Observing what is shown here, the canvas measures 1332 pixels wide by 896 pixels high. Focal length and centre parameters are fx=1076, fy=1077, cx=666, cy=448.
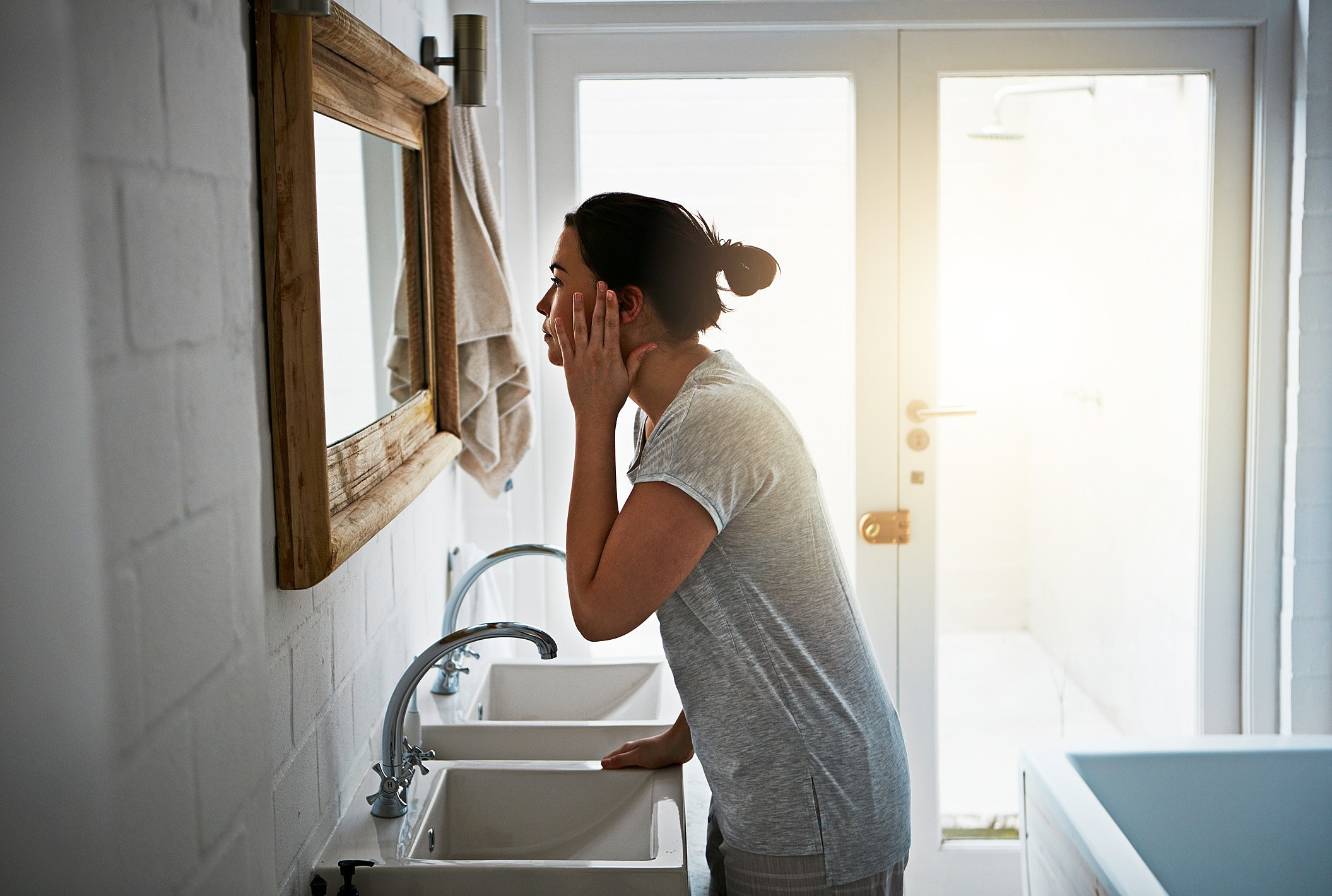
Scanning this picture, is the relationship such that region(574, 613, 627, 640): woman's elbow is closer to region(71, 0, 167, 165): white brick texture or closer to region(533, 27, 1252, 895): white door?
region(71, 0, 167, 165): white brick texture

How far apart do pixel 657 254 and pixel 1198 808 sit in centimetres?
124

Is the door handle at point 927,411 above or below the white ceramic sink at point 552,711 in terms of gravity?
above

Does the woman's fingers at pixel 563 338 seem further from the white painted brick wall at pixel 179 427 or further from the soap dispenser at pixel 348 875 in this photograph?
the soap dispenser at pixel 348 875

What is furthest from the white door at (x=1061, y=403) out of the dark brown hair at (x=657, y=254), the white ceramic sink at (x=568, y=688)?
the dark brown hair at (x=657, y=254)

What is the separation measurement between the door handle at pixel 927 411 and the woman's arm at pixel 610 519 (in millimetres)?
1108

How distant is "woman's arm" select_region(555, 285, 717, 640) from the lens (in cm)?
106

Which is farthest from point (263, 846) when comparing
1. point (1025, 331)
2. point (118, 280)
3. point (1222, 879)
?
point (1025, 331)

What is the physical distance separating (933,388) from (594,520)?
4.08 feet

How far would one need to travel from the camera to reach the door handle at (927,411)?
218 centimetres

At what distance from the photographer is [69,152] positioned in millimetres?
492

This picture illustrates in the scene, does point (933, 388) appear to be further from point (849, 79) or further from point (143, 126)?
point (143, 126)

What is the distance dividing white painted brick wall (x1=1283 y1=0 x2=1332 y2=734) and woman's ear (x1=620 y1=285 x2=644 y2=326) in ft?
5.02

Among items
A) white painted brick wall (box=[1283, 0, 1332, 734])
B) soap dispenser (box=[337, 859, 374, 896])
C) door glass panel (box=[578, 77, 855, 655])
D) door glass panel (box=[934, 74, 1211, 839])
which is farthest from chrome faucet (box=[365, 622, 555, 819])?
white painted brick wall (box=[1283, 0, 1332, 734])

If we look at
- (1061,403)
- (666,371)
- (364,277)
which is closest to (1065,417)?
(1061,403)
